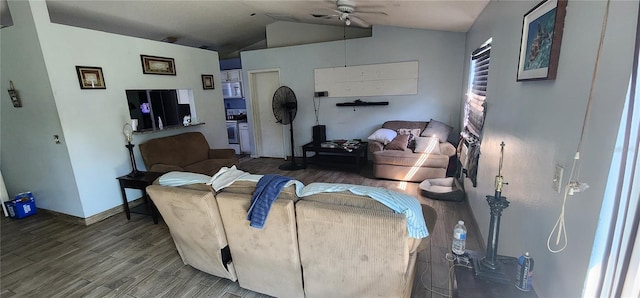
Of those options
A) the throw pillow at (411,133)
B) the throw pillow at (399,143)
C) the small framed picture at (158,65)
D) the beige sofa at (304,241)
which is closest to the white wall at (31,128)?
the small framed picture at (158,65)

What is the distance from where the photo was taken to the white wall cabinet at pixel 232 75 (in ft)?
19.9

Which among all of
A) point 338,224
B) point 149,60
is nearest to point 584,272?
point 338,224

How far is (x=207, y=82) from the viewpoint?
4457mm

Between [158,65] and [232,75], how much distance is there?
2500 mm

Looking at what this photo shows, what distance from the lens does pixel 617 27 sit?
0.84 meters

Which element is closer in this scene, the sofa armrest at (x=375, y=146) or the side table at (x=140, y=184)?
the side table at (x=140, y=184)

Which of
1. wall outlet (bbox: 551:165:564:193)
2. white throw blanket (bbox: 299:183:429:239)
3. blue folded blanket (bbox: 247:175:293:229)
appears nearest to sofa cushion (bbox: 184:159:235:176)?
blue folded blanket (bbox: 247:175:293:229)

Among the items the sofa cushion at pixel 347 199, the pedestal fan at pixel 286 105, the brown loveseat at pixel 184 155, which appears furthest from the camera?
the pedestal fan at pixel 286 105

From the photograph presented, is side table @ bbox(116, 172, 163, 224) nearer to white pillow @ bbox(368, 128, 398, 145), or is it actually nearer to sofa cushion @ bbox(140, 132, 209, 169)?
sofa cushion @ bbox(140, 132, 209, 169)

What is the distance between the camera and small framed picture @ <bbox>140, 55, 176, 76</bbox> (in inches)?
139

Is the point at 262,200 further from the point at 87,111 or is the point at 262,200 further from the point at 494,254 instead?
the point at 87,111

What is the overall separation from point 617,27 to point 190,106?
4521 mm

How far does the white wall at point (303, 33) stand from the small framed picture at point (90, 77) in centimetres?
310

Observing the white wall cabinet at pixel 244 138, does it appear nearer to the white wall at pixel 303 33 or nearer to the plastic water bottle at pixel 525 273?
the white wall at pixel 303 33
